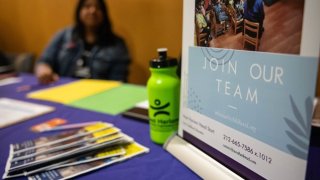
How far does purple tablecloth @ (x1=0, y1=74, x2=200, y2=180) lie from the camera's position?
1.96ft

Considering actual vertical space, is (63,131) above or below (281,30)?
below

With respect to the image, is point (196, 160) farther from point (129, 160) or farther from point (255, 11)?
point (255, 11)

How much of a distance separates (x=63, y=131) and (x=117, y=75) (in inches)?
50.4

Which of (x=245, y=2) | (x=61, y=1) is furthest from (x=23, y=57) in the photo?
(x=245, y=2)

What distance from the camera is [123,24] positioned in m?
2.52

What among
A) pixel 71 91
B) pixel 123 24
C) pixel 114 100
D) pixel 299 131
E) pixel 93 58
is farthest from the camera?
pixel 123 24

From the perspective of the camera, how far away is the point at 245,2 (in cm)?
48

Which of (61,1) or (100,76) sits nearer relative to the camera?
(100,76)

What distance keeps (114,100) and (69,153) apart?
19.6 inches

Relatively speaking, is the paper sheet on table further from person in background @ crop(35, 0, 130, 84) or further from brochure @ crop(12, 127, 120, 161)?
person in background @ crop(35, 0, 130, 84)

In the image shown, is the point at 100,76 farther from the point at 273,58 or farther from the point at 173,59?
the point at 273,58

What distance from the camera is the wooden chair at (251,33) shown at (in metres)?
0.46

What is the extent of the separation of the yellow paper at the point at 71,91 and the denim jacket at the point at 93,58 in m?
0.62

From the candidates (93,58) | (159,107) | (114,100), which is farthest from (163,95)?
(93,58)
